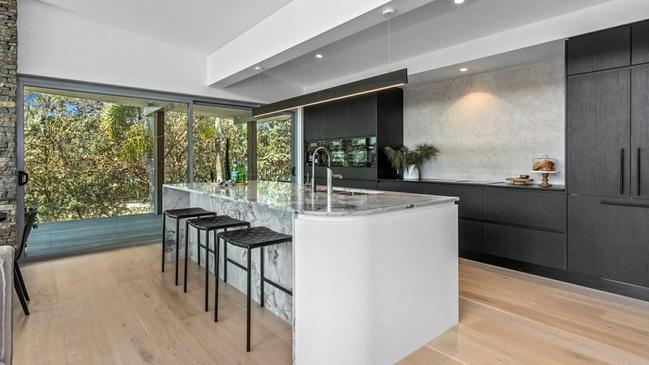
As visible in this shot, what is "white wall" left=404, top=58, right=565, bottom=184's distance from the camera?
4031 millimetres

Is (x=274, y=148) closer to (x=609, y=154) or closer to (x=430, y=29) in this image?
(x=430, y=29)

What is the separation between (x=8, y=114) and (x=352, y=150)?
4384mm

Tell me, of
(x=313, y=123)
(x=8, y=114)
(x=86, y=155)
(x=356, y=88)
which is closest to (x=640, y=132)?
(x=356, y=88)

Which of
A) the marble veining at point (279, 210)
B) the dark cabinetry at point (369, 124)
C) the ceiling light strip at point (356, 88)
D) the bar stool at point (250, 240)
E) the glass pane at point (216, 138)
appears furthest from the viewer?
the glass pane at point (216, 138)

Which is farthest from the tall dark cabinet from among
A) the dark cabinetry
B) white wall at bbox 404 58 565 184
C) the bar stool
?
the bar stool

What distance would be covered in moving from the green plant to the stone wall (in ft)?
15.3

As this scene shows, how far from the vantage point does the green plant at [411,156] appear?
16.9 ft

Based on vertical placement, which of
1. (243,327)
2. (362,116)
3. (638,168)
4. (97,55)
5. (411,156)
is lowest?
(243,327)

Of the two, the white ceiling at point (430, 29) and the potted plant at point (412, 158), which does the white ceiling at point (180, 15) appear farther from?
the potted plant at point (412, 158)

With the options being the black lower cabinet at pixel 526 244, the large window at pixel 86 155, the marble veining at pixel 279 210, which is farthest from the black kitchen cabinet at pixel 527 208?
the large window at pixel 86 155

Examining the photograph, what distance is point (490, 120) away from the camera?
4594mm

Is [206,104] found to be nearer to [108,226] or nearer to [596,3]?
[108,226]

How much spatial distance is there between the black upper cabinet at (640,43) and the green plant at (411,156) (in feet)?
8.29

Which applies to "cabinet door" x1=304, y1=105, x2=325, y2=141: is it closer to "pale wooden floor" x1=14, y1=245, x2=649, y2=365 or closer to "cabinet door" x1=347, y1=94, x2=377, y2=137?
"cabinet door" x1=347, y1=94, x2=377, y2=137
